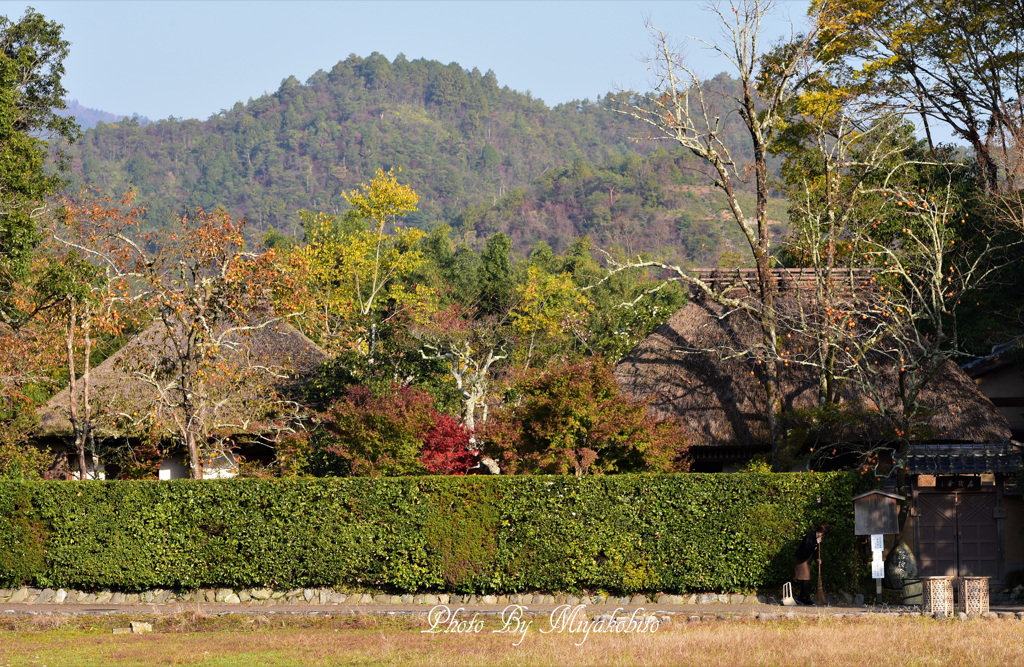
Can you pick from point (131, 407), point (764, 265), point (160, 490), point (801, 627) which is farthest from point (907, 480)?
point (131, 407)

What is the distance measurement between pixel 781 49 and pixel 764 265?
571 inches

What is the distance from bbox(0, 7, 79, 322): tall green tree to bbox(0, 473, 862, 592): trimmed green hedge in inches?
199

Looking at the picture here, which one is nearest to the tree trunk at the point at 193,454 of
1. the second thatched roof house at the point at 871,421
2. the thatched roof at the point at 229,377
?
the thatched roof at the point at 229,377

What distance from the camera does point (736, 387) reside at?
24.2 meters

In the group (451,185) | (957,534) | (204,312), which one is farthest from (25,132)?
(451,185)

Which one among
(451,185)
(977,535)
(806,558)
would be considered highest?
(451,185)

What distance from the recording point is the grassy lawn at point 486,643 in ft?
43.3

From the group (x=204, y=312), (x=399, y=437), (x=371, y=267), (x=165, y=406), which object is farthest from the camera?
(x=371, y=267)

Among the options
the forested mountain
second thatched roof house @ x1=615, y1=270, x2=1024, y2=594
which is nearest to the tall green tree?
second thatched roof house @ x1=615, y1=270, x2=1024, y2=594

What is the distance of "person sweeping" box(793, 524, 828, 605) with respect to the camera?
1825 centimetres

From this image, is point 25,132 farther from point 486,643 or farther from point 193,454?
point 486,643

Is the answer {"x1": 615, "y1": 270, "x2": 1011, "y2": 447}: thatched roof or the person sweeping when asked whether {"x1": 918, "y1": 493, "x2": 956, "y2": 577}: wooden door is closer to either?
{"x1": 615, "y1": 270, "x2": 1011, "y2": 447}: thatched roof

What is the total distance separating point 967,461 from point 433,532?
36.7ft

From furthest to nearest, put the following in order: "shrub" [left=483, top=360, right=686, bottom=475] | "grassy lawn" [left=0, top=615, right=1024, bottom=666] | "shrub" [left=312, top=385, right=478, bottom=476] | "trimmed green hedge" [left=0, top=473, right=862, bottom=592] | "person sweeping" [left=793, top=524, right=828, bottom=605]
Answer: "shrub" [left=312, top=385, right=478, bottom=476] → "shrub" [left=483, top=360, right=686, bottom=475] → "trimmed green hedge" [left=0, top=473, right=862, bottom=592] → "person sweeping" [left=793, top=524, right=828, bottom=605] → "grassy lawn" [left=0, top=615, right=1024, bottom=666]
